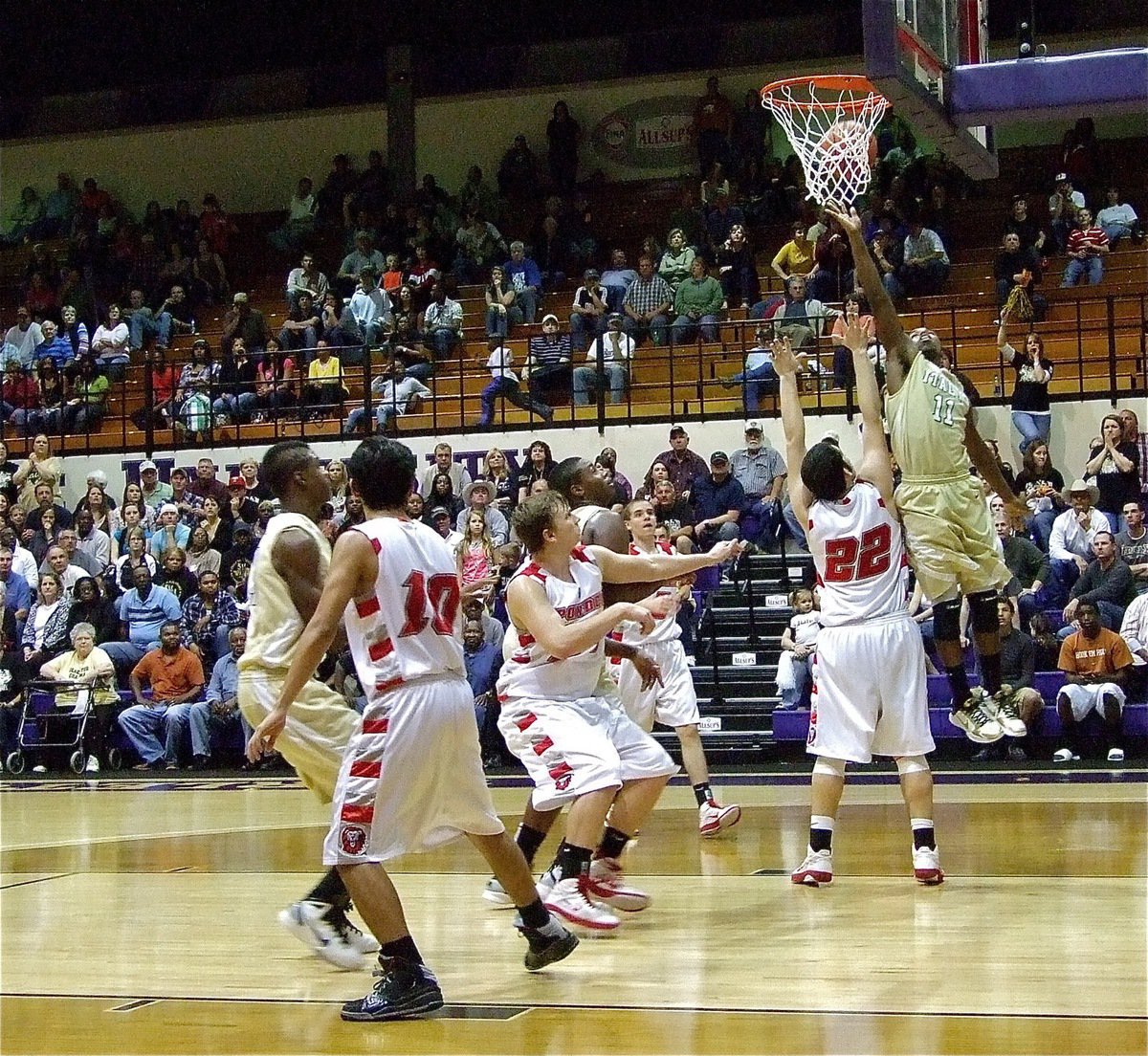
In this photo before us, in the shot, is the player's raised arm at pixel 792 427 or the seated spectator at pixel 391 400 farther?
the seated spectator at pixel 391 400

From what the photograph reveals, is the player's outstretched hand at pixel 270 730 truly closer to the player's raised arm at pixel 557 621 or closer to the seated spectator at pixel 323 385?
the player's raised arm at pixel 557 621

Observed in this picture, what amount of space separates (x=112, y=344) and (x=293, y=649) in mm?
16232

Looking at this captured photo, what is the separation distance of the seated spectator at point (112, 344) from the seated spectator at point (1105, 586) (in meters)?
11.9

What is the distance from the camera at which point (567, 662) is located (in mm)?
6137

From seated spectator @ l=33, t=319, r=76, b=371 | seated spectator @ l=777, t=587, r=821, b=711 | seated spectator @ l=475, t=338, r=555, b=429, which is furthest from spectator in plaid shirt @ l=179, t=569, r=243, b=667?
seated spectator @ l=33, t=319, r=76, b=371

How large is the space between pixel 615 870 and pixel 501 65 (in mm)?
18613

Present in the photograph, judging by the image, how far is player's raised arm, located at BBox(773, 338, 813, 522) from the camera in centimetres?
700

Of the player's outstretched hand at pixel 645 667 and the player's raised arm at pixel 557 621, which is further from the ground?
the player's raised arm at pixel 557 621

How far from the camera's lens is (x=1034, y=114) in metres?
7.52

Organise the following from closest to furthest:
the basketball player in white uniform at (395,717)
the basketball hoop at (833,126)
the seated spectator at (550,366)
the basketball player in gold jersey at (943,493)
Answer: the basketball player in white uniform at (395,717)
the basketball player in gold jersey at (943,493)
the basketball hoop at (833,126)
the seated spectator at (550,366)

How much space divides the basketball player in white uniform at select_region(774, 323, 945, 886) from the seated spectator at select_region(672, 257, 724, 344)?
1078cm

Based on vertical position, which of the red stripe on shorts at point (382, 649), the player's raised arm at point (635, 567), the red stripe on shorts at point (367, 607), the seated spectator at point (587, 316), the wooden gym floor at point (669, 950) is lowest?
the wooden gym floor at point (669, 950)

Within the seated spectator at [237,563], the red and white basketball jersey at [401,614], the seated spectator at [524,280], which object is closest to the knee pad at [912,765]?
the red and white basketball jersey at [401,614]

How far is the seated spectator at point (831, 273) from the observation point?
1712 centimetres
